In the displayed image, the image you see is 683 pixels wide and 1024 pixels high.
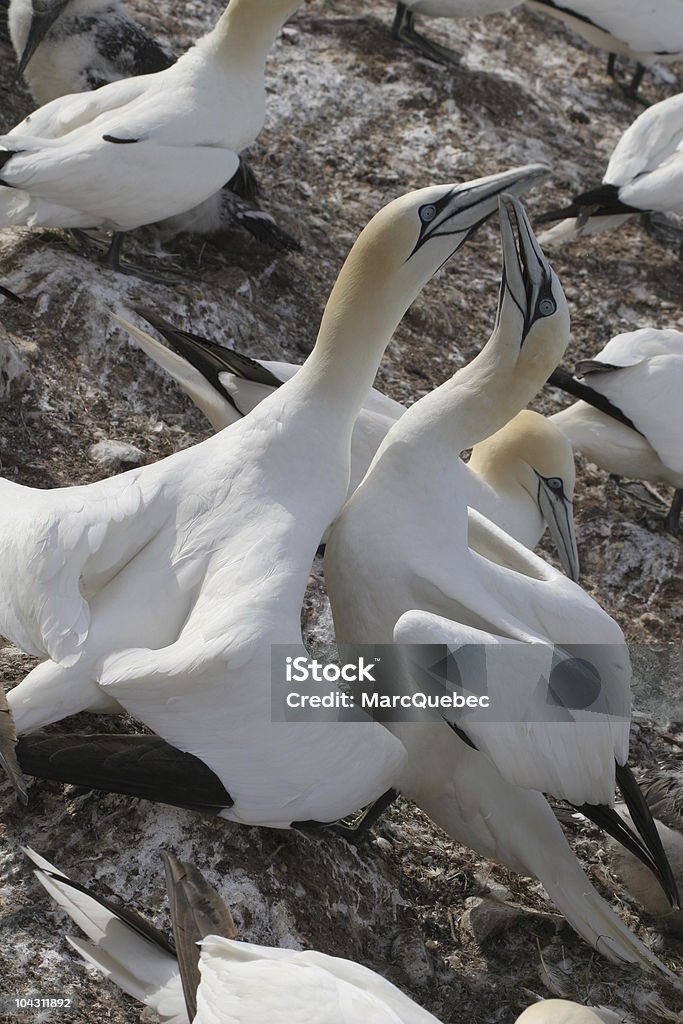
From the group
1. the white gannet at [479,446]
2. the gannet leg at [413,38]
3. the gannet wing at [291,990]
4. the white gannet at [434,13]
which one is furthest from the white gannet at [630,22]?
the gannet wing at [291,990]

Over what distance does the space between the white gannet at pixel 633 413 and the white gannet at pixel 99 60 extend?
1.50 meters

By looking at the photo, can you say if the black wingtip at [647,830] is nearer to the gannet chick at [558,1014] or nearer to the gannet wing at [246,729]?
the gannet chick at [558,1014]

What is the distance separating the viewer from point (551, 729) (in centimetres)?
325

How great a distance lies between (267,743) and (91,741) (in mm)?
408

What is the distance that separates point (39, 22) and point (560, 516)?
3.18 m

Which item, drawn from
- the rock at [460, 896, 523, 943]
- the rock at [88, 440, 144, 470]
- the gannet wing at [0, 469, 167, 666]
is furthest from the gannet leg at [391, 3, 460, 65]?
the rock at [460, 896, 523, 943]

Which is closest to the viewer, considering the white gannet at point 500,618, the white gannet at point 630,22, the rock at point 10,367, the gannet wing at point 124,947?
the gannet wing at point 124,947

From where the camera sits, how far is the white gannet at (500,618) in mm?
3250

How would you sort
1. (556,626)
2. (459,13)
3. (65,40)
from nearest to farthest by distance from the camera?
(556,626)
(65,40)
(459,13)

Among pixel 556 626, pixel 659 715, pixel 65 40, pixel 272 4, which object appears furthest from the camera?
pixel 65 40

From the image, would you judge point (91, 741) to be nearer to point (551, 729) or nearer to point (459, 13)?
point (551, 729)

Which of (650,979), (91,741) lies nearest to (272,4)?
(91,741)

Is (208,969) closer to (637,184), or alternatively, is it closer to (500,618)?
(500,618)

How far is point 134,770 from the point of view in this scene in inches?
117
